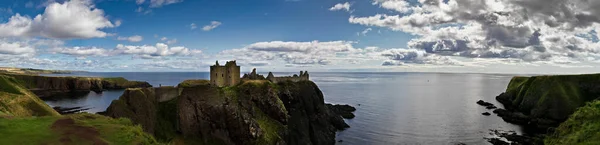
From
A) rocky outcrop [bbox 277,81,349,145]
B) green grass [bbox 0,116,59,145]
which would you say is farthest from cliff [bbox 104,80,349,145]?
green grass [bbox 0,116,59,145]

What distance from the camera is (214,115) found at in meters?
59.8

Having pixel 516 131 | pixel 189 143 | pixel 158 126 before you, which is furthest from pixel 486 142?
pixel 158 126

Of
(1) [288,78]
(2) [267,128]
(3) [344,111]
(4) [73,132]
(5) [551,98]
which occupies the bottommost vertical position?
(3) [344,111]

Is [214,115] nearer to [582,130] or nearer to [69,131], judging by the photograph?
[69,131]

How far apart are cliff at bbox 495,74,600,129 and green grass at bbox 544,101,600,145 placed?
3804 inches

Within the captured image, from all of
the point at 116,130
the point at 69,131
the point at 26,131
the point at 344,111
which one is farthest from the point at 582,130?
the point at 344,111

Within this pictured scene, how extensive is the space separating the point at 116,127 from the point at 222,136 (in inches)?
1295

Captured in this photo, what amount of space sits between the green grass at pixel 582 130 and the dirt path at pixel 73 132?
2655 cm

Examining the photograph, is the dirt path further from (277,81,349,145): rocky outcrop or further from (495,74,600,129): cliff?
(495,74,600,129): cliff

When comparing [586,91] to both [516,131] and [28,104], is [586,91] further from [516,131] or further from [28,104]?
[28,104]

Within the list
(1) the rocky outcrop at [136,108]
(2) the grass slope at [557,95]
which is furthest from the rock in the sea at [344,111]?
(1) the rocky outcrop at [136,108]

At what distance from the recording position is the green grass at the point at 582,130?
591 inches

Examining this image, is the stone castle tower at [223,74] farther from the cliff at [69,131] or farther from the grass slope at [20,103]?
the cliff at [69,131]

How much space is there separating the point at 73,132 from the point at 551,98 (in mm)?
132805
